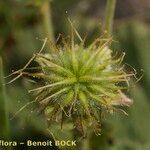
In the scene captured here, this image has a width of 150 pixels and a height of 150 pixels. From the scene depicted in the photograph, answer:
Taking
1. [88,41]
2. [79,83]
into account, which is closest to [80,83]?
[79,83]

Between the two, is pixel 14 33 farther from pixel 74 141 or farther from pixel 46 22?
pixel 74 141

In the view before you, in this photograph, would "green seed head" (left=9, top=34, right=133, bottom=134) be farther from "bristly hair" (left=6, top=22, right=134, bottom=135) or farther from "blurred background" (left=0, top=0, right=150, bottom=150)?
"blurred background" (left=0, top=0, right=150, bottom=150)

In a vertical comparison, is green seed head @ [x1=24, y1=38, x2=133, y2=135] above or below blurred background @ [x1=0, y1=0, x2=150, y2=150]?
below

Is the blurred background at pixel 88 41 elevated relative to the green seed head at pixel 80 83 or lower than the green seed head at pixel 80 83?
elevated

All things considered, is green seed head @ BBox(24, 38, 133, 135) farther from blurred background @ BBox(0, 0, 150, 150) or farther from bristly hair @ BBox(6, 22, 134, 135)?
blurred background @ BBox(0, 0, 150, 150)

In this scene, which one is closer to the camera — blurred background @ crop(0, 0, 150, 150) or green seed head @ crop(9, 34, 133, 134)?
green seed head @ crop(9, 34, 133, 134)

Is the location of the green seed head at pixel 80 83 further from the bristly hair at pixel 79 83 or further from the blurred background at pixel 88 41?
the blurred background at pixel 88 41

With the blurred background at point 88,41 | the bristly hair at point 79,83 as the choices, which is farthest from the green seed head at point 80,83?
the blurred background at point 88,41

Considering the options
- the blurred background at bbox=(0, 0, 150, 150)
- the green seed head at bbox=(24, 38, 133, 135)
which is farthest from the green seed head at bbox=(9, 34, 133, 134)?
the blurred background at bbox=(0, 0, 150, 150)

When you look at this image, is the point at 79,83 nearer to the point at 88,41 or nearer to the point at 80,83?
the point at 80,83
